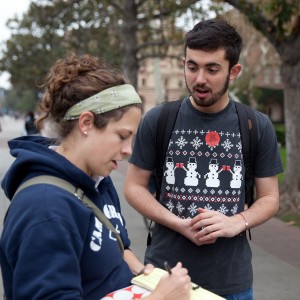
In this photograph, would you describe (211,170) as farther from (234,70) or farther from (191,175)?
(234,70)

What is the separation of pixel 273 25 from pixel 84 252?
7.99m

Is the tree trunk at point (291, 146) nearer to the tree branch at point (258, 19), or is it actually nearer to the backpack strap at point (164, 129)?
the tree branch at point (258, 19)

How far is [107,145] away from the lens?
1689 millimetres

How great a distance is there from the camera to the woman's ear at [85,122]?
5.52ft

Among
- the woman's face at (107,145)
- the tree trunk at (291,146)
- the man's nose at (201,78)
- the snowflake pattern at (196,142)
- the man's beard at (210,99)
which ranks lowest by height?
the tree trunk at (291,146)

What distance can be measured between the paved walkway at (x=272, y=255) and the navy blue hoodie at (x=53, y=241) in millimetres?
3888

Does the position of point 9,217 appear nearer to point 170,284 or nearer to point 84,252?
point 84,252

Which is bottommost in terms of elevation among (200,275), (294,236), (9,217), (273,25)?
(294,236)

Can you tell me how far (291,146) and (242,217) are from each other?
696 centimetres

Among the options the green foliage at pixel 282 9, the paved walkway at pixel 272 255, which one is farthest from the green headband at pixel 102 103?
the green foliage at pixel 282 9

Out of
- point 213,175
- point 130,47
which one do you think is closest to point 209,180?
point 213,175

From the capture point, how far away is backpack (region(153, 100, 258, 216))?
8.18 feet

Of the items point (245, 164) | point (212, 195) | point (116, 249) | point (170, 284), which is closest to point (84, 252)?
point (116, 249)

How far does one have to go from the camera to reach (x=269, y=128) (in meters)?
2.55
